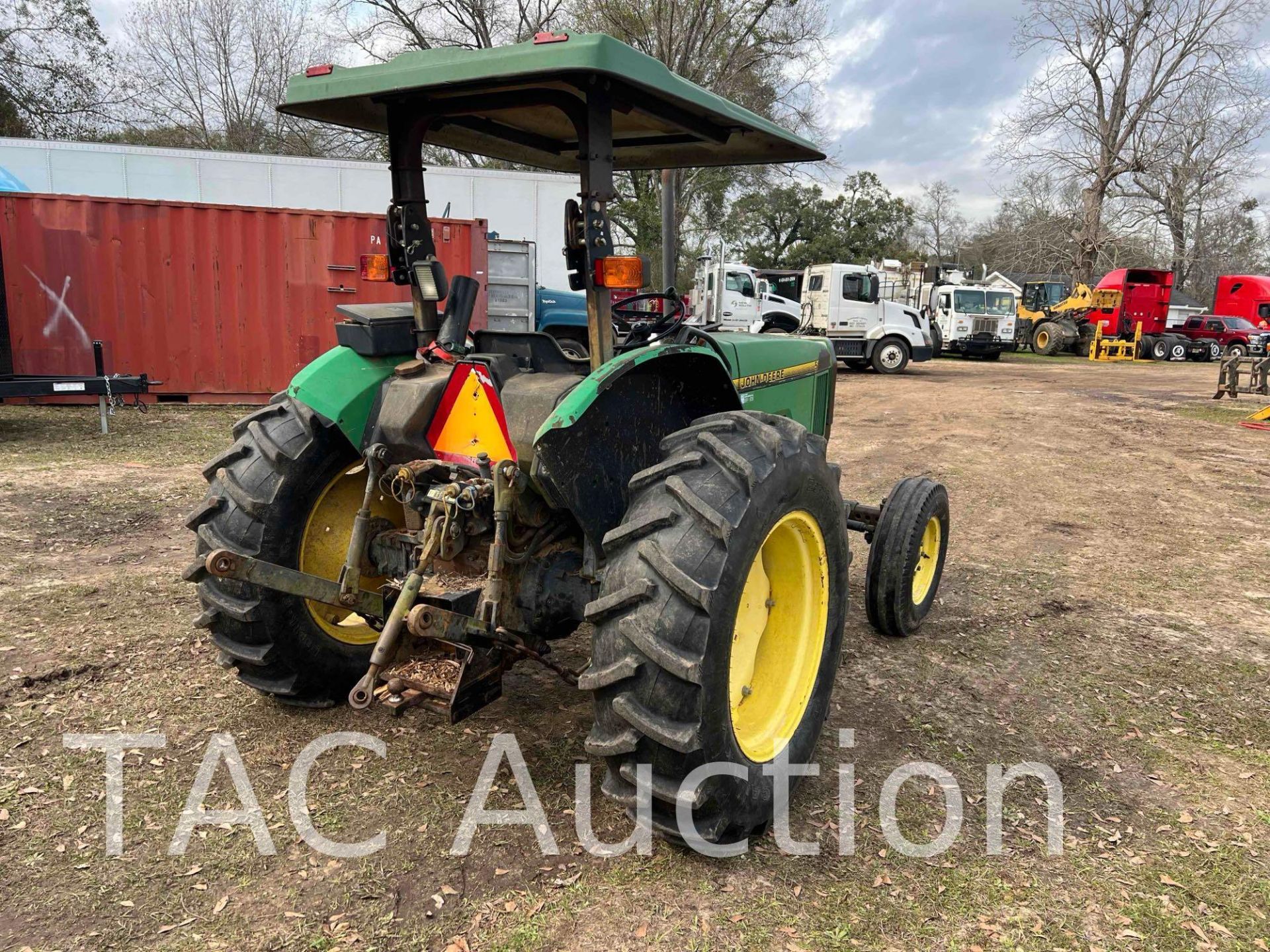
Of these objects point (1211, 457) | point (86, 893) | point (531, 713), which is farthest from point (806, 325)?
point (86, 893)

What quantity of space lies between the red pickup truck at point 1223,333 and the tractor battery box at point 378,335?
31567mm

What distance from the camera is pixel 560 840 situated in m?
2.57

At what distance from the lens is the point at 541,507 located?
2777mm

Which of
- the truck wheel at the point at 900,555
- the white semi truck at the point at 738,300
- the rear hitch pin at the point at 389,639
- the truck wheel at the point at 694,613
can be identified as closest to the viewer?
the truck wheel at the point at 694,613

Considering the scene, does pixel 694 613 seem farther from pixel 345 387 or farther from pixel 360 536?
pixel 345 387

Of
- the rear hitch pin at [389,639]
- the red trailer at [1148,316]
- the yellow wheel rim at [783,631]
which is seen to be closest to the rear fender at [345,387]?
the rear hitch pin at [389,639]

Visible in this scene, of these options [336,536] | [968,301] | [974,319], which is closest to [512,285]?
[336,536]

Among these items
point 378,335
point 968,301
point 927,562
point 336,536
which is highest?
point 968,301

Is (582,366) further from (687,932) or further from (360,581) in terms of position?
(687,932)

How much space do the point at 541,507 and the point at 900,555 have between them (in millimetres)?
1943

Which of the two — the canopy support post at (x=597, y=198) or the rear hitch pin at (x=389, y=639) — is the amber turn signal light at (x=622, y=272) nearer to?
the canopy support post at (x=597, y=198)

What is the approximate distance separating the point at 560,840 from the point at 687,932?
517 mm

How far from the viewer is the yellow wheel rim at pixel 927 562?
4.39 metres

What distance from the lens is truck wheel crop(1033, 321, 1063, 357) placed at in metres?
29.8
